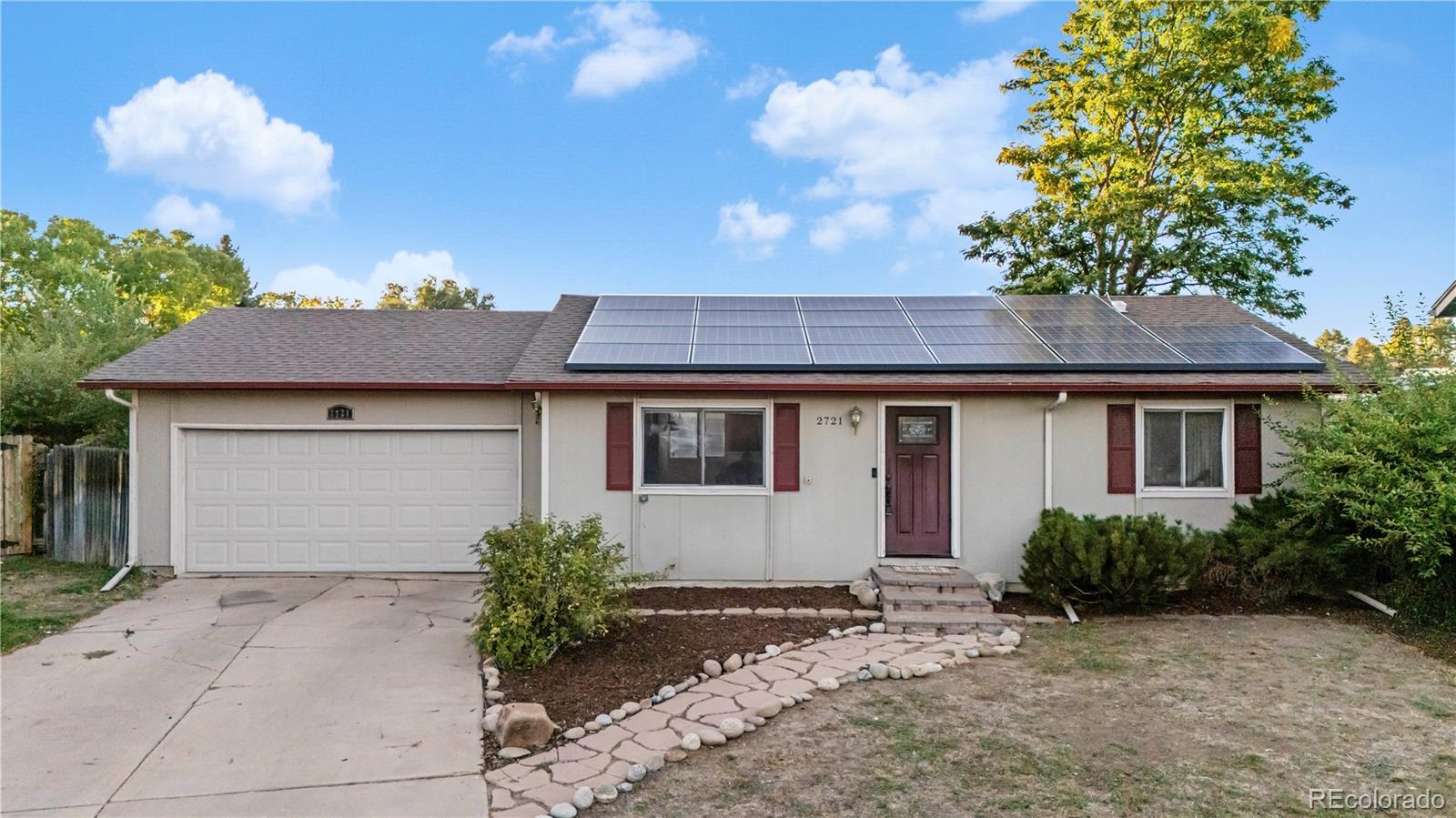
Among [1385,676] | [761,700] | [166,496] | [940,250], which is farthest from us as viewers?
[940,250]

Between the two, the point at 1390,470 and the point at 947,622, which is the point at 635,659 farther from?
the point at 1390,470

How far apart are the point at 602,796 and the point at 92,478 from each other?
870 cm

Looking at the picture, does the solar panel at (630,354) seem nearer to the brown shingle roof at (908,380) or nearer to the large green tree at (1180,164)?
the brown shingle roof at (908,380)

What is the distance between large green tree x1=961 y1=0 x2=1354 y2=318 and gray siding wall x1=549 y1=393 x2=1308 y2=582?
29.9ft

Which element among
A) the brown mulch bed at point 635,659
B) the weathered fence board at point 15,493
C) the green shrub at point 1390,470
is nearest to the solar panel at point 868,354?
the brown mulch bed at point 635,659

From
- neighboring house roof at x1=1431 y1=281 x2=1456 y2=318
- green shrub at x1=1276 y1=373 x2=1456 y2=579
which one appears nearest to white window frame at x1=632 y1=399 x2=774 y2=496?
green shrub at x1=1276 y1=373 x2=1456 y2=579

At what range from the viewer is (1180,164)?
15.8 metres

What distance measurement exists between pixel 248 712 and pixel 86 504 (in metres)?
6.22

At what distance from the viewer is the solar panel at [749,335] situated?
27.1ft

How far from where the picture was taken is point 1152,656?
554cm

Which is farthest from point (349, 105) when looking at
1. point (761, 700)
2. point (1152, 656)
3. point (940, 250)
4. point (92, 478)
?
point (1152, 656)

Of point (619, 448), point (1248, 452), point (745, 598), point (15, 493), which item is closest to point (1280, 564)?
point (1248, 452)

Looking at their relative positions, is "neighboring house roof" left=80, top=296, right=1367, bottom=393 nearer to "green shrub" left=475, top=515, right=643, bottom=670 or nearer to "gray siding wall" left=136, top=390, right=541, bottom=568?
"gray siding wall" left=136, top=390, right=541, bottom=568

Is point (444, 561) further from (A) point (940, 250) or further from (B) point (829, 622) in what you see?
(A) point (940, 250)
